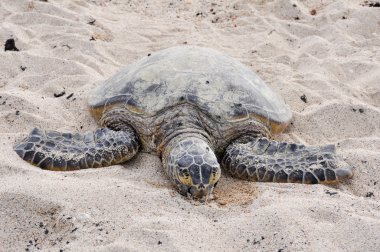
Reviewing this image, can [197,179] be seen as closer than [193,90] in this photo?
Yes

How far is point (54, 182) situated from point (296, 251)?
138 cm

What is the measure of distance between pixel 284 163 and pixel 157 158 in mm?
867

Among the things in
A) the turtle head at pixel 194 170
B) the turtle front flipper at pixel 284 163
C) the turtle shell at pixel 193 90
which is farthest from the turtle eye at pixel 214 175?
the turtle shell at pixel 193 90

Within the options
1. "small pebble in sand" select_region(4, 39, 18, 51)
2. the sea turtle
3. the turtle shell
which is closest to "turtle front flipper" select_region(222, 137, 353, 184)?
the sea turtle

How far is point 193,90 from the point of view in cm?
348

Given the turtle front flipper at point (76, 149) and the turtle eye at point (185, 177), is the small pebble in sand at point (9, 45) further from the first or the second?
the turtle eye at point (185, 177)

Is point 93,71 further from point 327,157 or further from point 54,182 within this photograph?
point 327,157

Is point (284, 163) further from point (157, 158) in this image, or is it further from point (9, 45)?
point (9, 45)

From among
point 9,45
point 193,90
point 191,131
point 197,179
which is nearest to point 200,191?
point 197,179

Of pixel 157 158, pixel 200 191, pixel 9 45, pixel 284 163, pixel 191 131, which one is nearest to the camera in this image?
pixel 200 191

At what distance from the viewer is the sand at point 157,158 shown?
247 centimetres

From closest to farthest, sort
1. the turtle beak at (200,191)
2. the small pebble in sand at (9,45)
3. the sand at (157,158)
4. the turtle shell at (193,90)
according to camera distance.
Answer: the sand at (157,158), the turtle beak at (200,191), the turtle shell at (193,90), the small pebble in sand at (9,45)

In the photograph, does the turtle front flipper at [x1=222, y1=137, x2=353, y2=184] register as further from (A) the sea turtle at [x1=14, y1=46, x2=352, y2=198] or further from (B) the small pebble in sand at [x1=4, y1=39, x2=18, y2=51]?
(B) the small pebble in sand at [x1=4, y1=39, x2=18, y2=51]

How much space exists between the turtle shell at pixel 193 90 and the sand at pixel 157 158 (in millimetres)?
298
